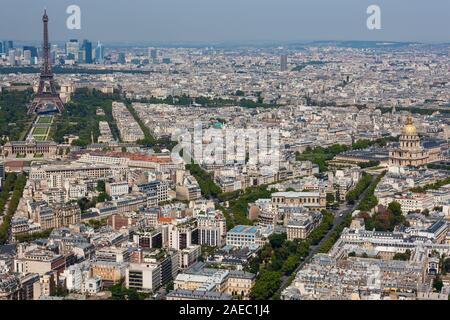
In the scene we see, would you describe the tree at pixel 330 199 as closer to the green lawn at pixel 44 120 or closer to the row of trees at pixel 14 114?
the row of trees at pixel 14 114

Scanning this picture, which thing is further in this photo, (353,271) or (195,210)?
(195,210)

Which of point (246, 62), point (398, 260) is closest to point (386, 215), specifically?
point (398, 260)

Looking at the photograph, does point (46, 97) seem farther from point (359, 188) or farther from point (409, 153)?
point (359, 188)

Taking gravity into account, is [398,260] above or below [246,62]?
below

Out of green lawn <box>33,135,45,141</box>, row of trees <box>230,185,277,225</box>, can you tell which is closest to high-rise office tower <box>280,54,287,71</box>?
green lawn <box>33,135,45,141</box>

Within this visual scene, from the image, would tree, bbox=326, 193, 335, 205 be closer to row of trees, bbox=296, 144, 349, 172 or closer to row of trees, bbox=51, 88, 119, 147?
row of trees, bbox=296, 144, 349, 172

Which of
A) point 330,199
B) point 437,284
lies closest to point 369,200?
point 330,199

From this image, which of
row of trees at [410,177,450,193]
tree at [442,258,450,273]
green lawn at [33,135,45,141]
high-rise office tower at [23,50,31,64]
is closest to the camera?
tree at [442,258,450,273]
